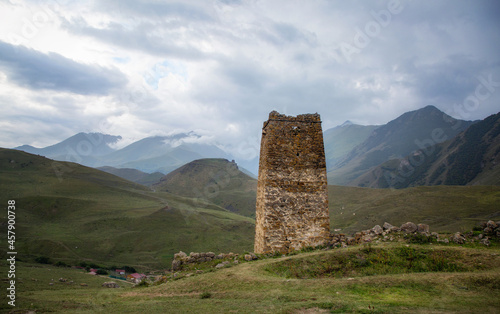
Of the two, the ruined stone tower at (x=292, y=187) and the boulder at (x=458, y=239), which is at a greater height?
the ruined stone tower at (x=292, y=187)

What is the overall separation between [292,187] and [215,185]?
11315 cm

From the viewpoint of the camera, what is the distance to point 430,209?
42.1 meters

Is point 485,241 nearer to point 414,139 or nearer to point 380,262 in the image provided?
point 380,262

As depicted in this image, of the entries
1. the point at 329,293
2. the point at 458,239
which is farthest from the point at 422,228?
the point at 329,293

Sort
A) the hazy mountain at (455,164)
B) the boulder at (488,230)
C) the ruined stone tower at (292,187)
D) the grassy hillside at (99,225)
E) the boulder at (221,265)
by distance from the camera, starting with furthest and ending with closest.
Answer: the hazy mountain at (455,164), the grassy hillside at (99,225), the ruined stone tower at (292,187), the boulder at (221,265), the boulder at (488,230)

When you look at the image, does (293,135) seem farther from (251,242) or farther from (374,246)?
(251,242)

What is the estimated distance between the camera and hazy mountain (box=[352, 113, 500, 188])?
74.6 meters

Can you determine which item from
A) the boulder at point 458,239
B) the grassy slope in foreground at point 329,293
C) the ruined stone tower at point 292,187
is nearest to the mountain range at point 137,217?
the boulder at point 458,239

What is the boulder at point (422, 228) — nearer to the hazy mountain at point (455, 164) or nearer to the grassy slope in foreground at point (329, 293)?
the grassy slope in foreground at point (329, 293)

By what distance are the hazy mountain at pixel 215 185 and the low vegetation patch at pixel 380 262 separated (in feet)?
258

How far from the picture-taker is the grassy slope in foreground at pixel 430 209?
3597cm

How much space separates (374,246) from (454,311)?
15.4 ft

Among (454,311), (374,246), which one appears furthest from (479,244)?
(454,311)

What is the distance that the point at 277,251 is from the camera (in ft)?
40.6
